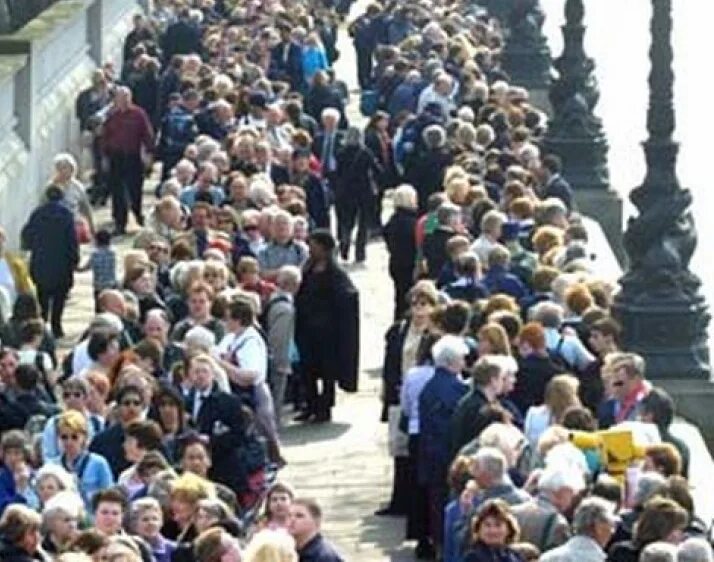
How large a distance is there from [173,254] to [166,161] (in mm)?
9835

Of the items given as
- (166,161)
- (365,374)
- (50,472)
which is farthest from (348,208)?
(50,472)

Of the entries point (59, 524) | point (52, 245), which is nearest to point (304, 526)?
point (59, 524)

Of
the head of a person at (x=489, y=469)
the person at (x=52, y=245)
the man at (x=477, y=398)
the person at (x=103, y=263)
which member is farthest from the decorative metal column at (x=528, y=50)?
the head of a person at (x=489, y=469)

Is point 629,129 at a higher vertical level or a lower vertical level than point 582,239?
lower

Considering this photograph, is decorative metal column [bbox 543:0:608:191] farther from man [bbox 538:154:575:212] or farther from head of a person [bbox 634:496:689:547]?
Result: head of a person [bbox 634:496:689:547]

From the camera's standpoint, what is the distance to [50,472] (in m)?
24.0

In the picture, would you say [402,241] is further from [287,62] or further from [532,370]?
[287,62]

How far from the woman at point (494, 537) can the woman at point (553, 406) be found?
2.86m

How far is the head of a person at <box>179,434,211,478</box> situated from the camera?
2469cm

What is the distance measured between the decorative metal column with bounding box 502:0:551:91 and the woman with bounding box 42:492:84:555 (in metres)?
30.4

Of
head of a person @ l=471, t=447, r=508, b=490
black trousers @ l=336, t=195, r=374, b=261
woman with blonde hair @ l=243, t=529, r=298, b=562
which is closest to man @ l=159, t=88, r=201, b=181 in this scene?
black trousers @ l=336, t=195, r=374, b=261

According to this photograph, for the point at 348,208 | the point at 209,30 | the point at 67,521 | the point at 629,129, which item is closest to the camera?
the point at 67,521

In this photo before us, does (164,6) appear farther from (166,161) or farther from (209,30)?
(166,161)

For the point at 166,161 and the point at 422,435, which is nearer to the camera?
the point at 422,435
